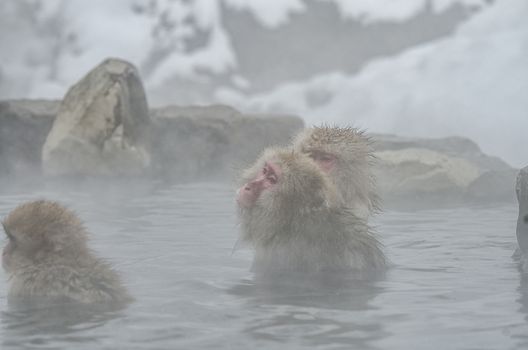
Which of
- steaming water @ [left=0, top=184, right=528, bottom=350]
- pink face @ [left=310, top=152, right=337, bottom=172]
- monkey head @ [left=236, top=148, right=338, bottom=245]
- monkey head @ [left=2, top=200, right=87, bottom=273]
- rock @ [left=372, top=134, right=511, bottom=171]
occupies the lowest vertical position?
steaming water @ [left=0, top=184, right=528, bottom=350]

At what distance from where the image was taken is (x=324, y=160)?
6.03m

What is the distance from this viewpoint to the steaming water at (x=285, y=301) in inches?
162

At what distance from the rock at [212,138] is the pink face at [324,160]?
5.74 metres

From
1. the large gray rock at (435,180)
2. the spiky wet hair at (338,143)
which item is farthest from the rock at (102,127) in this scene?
the spiky wet hair at (338,143)

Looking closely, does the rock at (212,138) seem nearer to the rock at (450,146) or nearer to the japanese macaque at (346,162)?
the rock at (450,146)

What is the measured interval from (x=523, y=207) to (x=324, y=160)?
116 cm

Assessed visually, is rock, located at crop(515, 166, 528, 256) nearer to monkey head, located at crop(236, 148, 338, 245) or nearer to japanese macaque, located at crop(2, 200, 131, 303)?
monkey head, located at crop(236, 148, 338, 245)

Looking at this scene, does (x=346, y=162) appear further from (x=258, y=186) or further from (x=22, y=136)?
(x=22, y=136)

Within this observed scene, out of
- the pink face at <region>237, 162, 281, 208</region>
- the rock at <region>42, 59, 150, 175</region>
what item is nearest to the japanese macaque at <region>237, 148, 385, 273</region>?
the pink face at <region>237, 162, 281, 208</region>

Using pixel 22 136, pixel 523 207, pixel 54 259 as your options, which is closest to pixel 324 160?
pixel 523 207

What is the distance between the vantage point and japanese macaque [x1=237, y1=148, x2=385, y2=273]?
5578 mm

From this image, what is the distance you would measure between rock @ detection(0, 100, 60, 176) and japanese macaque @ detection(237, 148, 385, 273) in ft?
20.1

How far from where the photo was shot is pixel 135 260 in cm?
625

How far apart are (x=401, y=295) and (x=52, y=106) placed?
7976 millimetres
